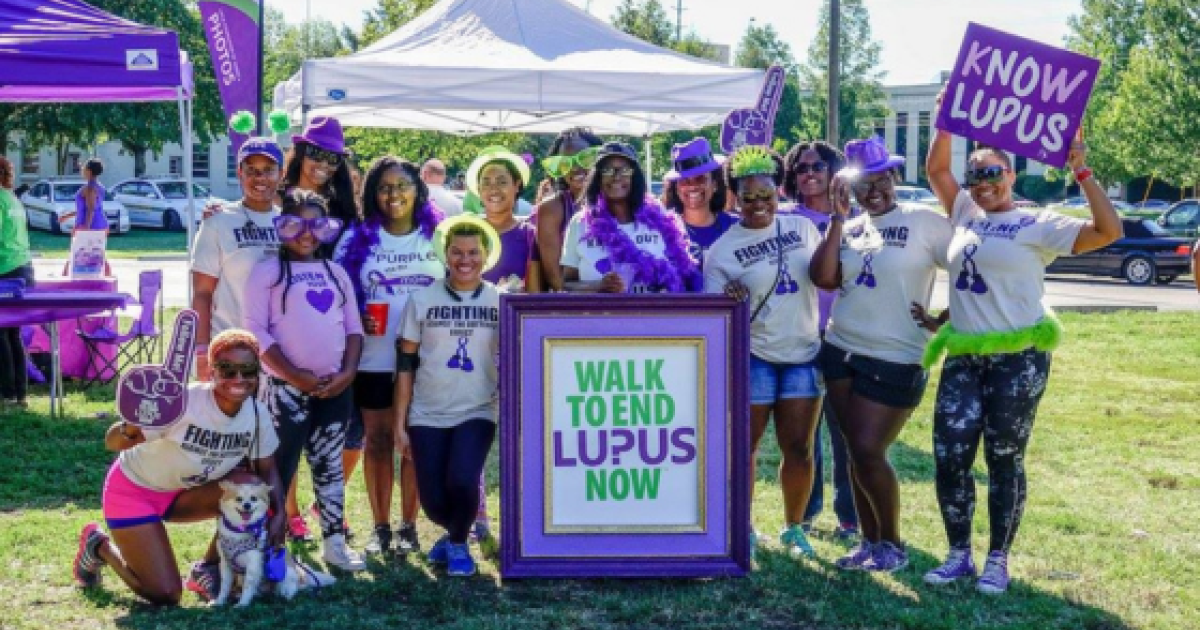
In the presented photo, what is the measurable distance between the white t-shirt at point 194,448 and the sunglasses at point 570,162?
189cm

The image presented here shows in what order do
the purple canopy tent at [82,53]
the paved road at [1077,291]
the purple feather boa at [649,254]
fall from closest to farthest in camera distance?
1. the purple feather boa at [649,254]
2. the purple canopy tent at [82,53]
3. the paved road at [1077,291]

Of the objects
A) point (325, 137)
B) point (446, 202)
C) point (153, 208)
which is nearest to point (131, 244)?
point (153, 208)

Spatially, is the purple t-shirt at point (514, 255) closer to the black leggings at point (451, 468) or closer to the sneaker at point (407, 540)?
the black leggings at point (451, 468)

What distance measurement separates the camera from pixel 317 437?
231 inches

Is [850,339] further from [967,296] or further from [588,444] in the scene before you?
[588,444]

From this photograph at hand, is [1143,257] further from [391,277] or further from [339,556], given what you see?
[339,556]

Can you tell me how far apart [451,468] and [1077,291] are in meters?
17.9

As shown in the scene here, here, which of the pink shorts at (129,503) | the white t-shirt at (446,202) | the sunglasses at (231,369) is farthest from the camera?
the white t-shirt at (446,202)

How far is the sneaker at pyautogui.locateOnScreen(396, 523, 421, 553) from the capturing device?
621cm

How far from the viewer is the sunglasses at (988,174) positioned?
5480 millimetres

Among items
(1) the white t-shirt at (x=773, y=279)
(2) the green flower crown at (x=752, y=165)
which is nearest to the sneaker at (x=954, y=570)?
(1) the white t-shirt at (x=773, y=279)

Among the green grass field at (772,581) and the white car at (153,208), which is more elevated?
the white car at (153,208)

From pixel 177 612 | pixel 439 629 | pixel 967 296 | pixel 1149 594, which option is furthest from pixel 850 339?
pixel 177 612

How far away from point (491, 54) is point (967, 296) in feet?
23.6
